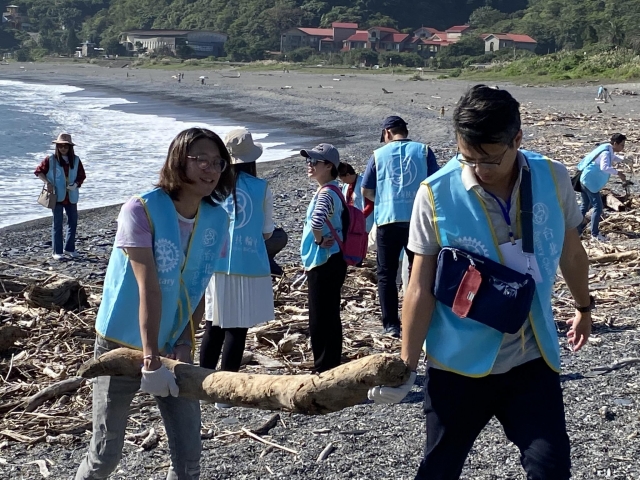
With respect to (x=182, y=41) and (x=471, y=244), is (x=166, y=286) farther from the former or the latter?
(x=182, y=41)

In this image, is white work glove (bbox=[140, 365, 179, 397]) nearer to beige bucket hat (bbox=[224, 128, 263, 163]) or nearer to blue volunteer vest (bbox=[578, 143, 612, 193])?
beige bucket hat (bbox=[224, 128, 263, 163])

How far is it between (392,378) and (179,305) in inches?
44.8

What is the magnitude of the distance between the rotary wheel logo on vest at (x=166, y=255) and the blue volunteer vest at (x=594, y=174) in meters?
8.90

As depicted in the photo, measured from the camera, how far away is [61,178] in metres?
12.7

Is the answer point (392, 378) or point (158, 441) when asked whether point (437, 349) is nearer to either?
point (392, 378)

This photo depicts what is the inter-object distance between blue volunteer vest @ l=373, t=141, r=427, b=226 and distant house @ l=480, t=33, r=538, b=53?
10101cm

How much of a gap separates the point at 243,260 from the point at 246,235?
16 cm

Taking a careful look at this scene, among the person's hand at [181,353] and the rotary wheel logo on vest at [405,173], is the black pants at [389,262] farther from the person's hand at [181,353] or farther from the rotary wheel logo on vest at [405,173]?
the person's hand at [181,353]

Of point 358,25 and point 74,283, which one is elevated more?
point 358,25

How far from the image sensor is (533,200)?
3324mm

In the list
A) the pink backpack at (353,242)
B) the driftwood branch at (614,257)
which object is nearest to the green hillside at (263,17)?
the driftwood branch at (614,257)

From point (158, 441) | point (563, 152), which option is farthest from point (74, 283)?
point (563, 152)

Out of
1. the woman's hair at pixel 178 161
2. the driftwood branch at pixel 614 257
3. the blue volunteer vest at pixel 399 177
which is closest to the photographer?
the woman's hair at pixel 178 161

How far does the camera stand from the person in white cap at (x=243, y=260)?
573 cm
